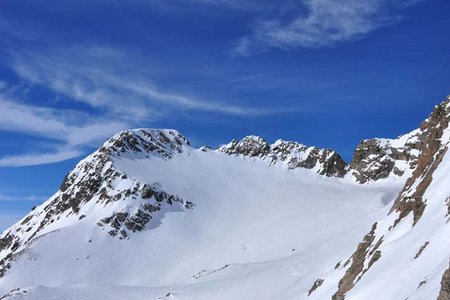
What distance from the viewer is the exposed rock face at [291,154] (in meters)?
159

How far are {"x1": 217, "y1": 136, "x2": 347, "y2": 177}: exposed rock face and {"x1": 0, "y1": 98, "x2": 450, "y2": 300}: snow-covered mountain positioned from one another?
1.59ft

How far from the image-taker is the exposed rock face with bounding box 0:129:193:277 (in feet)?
381

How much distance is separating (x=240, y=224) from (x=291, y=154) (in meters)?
55.1

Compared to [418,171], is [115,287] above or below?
above

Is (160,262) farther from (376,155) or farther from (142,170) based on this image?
(376,155)

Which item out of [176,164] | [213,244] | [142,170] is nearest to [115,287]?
[213,244]

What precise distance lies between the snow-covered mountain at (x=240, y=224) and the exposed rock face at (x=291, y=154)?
48 cm

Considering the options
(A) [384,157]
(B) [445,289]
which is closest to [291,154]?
(A) [384,157]

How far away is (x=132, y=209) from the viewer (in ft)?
388

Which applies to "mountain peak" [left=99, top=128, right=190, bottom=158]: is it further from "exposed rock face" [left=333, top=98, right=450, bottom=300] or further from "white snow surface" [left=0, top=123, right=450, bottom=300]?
"exposed rock face" [left=333, top=98, right=450, bottom=300]

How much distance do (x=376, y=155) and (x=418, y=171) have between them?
4791 inches

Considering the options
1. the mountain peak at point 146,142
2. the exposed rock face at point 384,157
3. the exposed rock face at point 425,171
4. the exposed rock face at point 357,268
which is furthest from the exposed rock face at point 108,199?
the exposed rock face at point 357,268

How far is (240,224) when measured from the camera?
117 m

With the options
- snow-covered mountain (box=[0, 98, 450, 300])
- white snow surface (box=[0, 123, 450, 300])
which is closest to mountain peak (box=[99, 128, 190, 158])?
snow-covered mountain (box=[0, 98, 450, 300])
